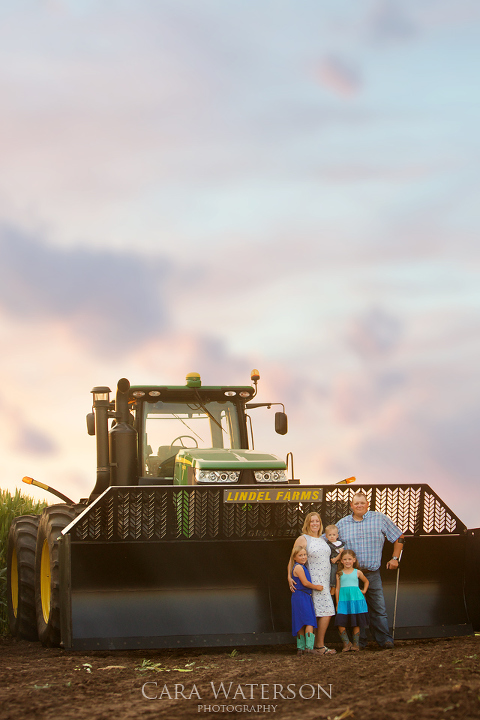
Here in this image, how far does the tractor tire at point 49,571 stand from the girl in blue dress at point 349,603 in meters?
3.04

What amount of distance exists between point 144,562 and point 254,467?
6.03 ft

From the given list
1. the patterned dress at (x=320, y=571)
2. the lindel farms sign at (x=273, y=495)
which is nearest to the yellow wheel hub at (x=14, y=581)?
the lindel farms sign at (x=273, y=495)

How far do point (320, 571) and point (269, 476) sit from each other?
167 centimetres

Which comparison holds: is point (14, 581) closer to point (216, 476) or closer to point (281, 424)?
point (216, 476)

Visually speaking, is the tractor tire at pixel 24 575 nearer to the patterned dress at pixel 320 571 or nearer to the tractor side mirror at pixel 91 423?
the tractor side mirror at pixel 91 423

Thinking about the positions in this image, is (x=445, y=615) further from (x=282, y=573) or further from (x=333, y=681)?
(x=333, y=681)

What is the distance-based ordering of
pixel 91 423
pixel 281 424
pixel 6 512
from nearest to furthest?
pixel 281 424, pixel 91 423, pixel 6 512

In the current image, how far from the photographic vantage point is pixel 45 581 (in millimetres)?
10359

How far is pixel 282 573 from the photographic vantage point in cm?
934

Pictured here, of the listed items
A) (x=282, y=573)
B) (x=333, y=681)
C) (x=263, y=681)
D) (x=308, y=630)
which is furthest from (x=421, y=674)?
(x=282, y=573)

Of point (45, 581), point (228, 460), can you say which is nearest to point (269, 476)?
point (228, 460)

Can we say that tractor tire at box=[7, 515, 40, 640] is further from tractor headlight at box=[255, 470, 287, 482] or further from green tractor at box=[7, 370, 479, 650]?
tractor headlight at box=[255, 470, 287, 482]

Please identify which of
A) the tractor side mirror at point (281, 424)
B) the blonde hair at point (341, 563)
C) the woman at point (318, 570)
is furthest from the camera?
the tractor side mirror at point (281, 424)

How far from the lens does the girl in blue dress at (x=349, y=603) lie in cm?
883
